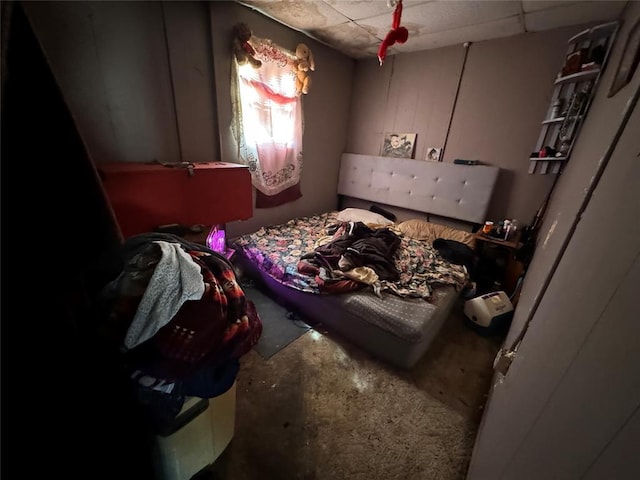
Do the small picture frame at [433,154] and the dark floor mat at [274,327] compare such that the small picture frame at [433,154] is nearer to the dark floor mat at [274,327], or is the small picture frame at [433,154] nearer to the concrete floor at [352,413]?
the concrete floor at [352,413]

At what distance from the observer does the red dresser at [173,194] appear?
1.24 metres

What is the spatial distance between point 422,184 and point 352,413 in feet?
8.16

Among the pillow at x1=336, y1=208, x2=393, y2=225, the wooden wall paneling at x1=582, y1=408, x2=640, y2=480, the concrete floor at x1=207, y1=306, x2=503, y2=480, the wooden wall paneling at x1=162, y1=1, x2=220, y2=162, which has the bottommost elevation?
the concrete floor at x1=207, y1=306, x2=503, y2=480

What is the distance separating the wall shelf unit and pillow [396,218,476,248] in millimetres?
878

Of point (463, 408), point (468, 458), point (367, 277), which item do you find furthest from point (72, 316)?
point (463, 408)

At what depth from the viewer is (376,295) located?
1.76 meters

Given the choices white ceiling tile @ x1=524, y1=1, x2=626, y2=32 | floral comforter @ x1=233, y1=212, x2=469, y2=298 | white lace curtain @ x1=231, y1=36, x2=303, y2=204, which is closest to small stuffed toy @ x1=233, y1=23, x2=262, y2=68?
white lace curtain @ x1=231, y1=36, x2=303, y2=204

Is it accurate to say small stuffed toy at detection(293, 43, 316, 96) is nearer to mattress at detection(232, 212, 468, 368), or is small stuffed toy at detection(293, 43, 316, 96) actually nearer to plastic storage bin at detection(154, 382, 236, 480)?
mattress at detection(232, 212, 468, 368)

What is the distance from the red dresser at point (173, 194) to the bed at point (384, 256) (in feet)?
2.39

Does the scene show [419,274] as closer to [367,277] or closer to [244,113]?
[367,277]

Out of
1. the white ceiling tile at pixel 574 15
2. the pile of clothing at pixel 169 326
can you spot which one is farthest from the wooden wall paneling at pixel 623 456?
the white ceiling tile at pixel 574 15

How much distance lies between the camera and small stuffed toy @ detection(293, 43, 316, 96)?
2.53 meters

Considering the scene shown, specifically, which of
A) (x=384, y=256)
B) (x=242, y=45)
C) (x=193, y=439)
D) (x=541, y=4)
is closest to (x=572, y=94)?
(x=541, y=4)

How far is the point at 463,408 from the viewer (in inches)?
58.0
